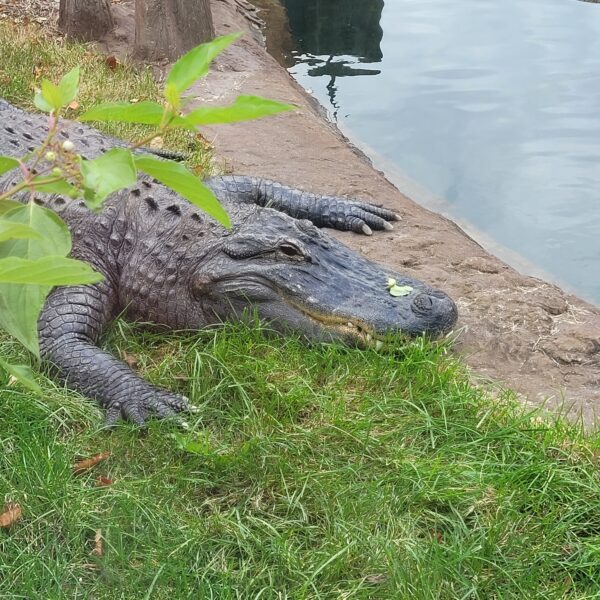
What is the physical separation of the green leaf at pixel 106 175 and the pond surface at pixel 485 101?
7524 mm

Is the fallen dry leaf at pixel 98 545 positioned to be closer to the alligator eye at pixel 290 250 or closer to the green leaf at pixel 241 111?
the alligator eye at pixel 290 250

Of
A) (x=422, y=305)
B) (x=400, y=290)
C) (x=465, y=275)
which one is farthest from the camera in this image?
(x=465, y=275)

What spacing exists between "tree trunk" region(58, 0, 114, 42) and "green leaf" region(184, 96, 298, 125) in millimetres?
9264

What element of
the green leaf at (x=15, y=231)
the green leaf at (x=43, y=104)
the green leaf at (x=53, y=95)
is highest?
the green leaf at (x=53, y=95)

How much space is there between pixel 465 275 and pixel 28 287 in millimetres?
4452

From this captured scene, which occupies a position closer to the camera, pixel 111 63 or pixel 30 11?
pixel 111 63

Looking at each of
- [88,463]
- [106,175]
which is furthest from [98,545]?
[106,175]

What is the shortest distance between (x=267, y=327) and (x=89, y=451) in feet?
3.73

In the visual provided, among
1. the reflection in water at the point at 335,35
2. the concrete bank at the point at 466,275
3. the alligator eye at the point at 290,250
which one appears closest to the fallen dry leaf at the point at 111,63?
the concrete bank at the point at 466,275

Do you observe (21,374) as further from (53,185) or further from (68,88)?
(68,88)

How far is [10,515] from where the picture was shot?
290cm

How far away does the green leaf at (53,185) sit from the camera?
0.96m

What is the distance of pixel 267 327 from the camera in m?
4.18

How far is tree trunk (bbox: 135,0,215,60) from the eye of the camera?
30.0ft
